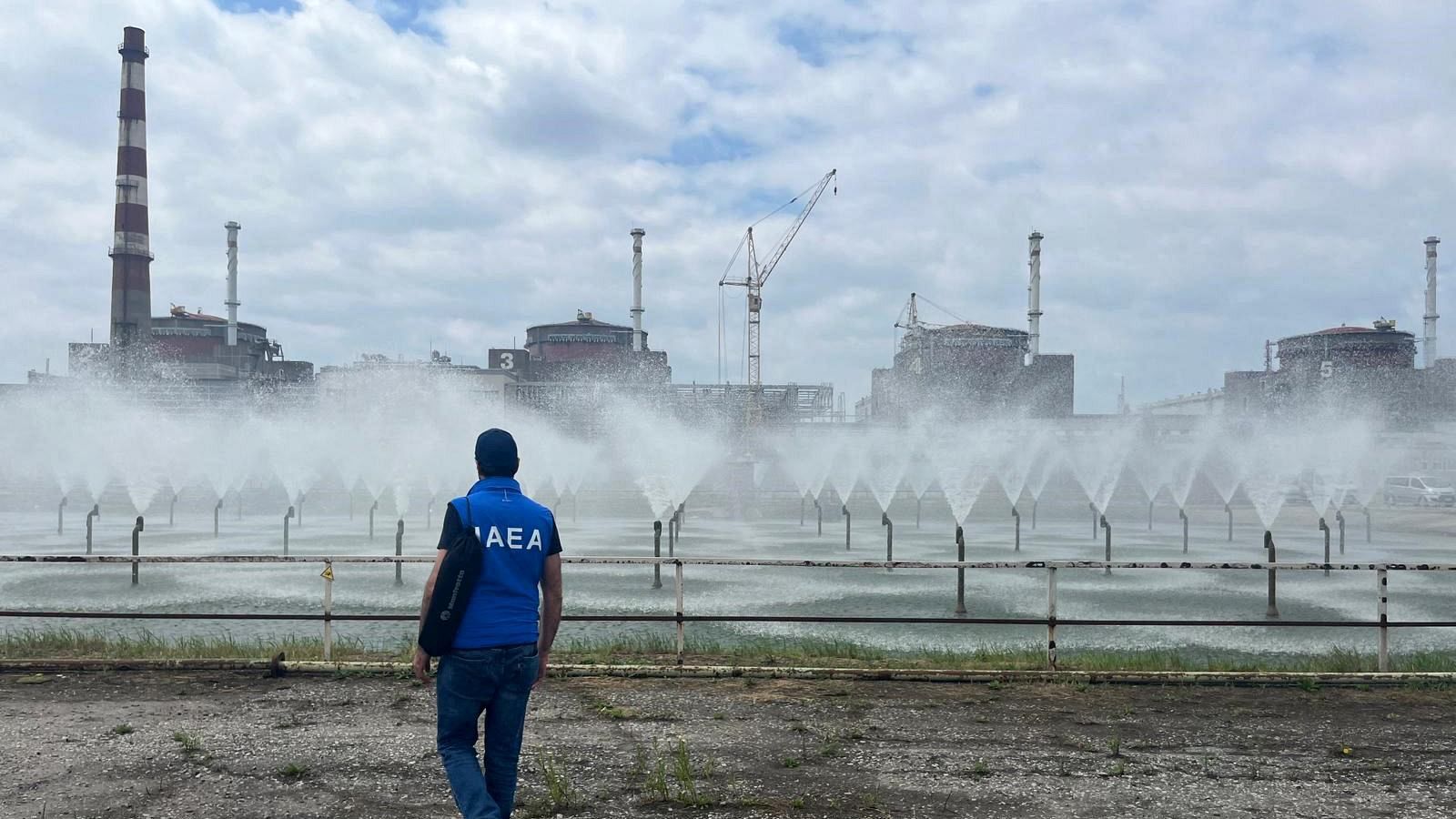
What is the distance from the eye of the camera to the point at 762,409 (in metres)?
102

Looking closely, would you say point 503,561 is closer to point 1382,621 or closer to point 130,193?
point 1382,621

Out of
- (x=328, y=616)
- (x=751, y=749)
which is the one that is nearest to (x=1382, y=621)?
(x=751, y=749)

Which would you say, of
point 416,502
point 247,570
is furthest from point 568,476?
point 247,570

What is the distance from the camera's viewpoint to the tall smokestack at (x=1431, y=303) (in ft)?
337

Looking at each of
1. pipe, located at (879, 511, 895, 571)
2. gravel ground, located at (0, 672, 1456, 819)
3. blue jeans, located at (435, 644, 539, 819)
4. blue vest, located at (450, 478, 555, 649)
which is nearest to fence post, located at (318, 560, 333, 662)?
gravel ground, located at (0, 672, 1456, 819)

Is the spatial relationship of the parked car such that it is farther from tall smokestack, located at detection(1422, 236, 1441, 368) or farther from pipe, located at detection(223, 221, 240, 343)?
pipe, located at detection(223, 221, 240, 343)

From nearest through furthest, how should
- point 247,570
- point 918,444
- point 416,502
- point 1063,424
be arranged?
point 247,570 < point 416,502 < point 918,444 < point 1063,424

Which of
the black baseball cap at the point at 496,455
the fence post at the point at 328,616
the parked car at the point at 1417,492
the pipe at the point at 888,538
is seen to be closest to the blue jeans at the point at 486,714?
the black baseball cap at the point at 496,455

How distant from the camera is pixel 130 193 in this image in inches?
2933

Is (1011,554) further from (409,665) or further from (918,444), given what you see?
(918,444)

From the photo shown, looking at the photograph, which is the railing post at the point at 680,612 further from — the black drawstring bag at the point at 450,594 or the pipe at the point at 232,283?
the pipe at the point at 232,283

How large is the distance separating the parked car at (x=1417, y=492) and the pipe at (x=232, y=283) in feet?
308

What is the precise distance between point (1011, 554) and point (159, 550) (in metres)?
26.3

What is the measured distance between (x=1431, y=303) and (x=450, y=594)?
401 feet
